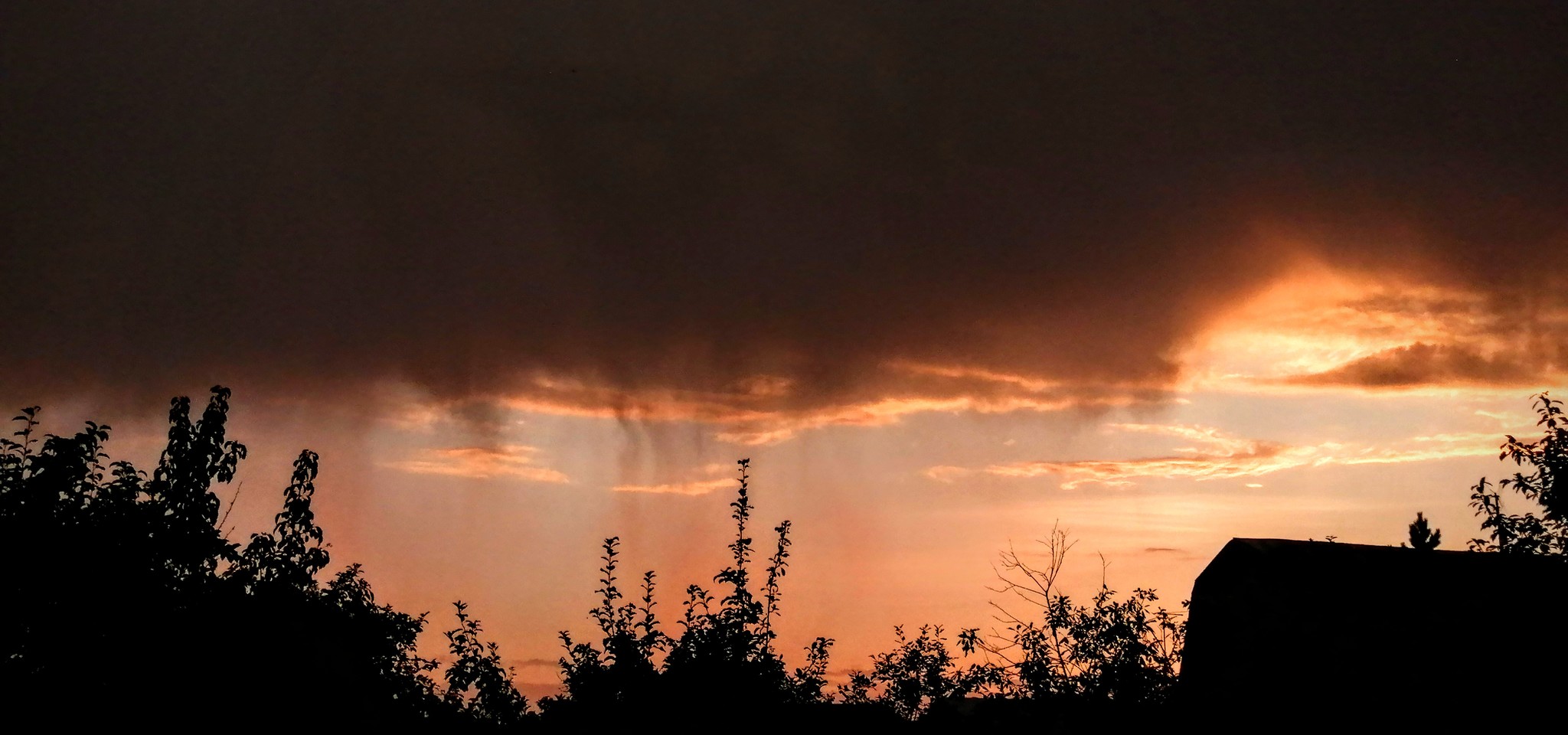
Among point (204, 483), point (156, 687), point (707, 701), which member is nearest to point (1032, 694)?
point (707, 701)

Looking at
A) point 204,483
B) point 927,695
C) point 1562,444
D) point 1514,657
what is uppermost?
point 1562,444

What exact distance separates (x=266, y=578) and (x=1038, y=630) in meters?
22.0

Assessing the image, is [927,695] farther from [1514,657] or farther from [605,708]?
[1514,657]

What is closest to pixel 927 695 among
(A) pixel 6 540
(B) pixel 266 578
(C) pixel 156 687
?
(B) pixel 266 578

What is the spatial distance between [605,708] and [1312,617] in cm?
1718

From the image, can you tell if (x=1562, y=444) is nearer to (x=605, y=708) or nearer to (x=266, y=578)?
(x=605, y=708)

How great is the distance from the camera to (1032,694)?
29266 mm

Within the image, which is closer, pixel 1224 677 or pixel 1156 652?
pixel 1224 677

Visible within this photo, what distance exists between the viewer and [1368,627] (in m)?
24.3

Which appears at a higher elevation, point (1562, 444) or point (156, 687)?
point (1562, 444)

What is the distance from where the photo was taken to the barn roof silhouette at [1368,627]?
72.2 feet

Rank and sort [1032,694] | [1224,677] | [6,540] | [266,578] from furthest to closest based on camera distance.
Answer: [266,578], [1032,694], [1224,677], [6,540]

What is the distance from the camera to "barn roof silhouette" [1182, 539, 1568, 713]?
72.2 ft

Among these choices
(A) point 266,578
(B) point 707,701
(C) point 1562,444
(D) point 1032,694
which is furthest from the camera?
(C) point 1562,444
